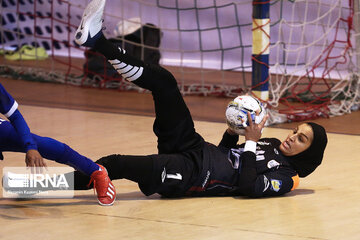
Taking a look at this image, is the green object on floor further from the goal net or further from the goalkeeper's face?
the goalkeeper's face

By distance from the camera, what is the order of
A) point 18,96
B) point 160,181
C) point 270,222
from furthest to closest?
point 18,96 < point 160,181 < point 270,222

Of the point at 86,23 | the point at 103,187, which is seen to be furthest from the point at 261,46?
the point at 103,187

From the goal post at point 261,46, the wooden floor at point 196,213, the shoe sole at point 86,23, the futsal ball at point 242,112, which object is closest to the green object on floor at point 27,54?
the goal post at point 261,46

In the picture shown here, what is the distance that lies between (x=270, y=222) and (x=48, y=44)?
732 centimetres

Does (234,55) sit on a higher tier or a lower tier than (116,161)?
lower

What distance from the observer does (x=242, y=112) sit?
3.39m

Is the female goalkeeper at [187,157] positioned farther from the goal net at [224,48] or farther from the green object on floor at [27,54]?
the green object on floor at [27,54]

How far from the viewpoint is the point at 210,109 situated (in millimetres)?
6148

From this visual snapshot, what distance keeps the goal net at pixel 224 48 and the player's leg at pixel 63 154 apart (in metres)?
2.45

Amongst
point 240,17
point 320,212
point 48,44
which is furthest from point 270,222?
point 48,44

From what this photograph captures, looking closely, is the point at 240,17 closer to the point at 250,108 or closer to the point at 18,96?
the point at 18,96

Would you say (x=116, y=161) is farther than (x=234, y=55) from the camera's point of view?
No

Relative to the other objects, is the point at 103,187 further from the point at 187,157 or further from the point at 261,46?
the point at 261,46

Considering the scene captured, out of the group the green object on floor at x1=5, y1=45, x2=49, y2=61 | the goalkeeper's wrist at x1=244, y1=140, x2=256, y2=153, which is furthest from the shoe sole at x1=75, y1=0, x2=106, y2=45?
the green object on floor at x1=5, y1=45, x2=49, y2=61
